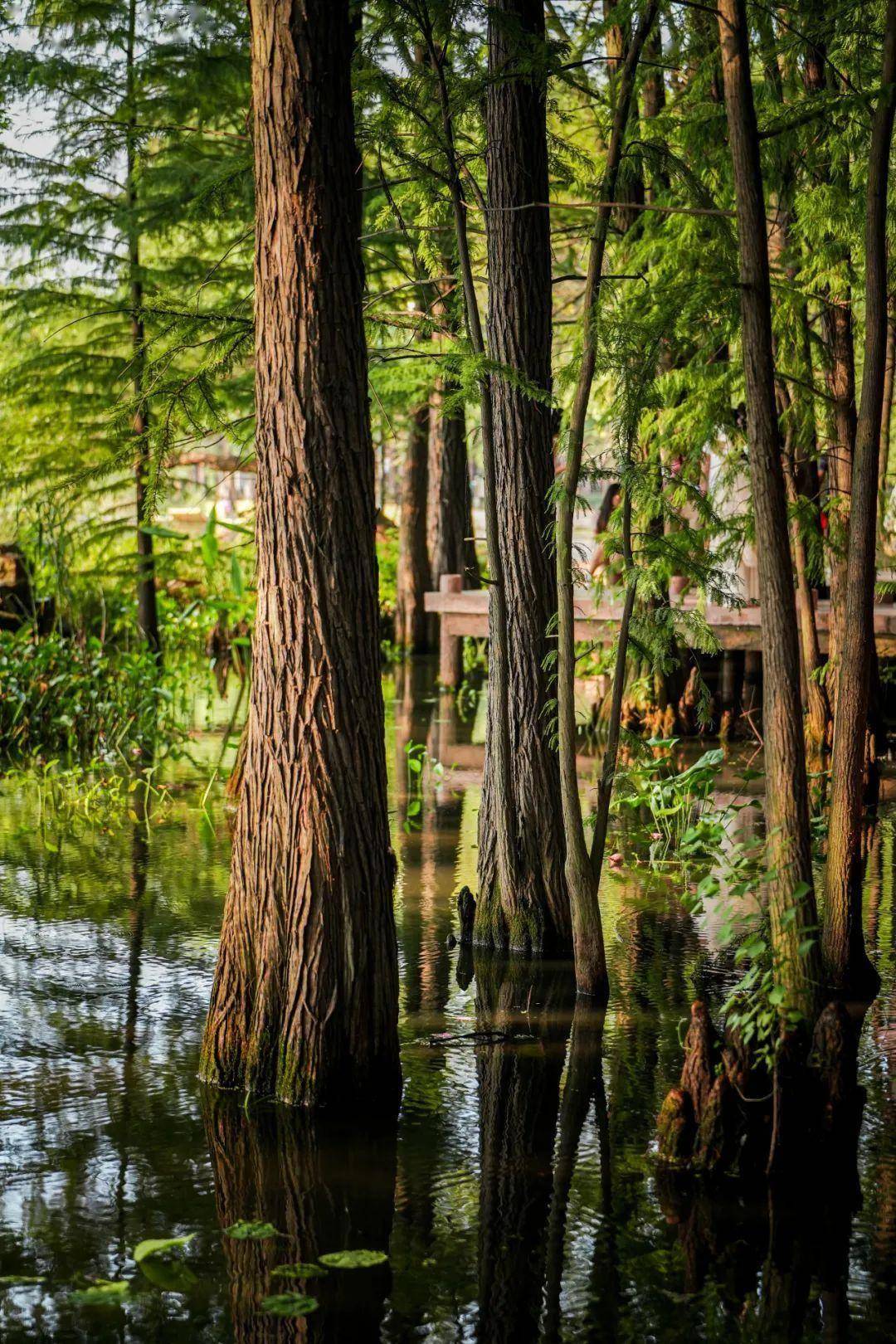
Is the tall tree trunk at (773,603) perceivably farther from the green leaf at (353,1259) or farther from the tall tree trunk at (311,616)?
the green leaf at (353,1259)

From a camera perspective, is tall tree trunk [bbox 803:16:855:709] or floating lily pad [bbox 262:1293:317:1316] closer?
floating lily pad [bbox 262:1293:317:1316]

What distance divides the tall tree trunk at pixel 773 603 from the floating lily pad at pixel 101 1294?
93.4 inches

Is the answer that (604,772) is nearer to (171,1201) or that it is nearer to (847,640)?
(847,640)

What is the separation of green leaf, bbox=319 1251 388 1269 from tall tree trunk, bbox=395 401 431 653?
1936 centimetres

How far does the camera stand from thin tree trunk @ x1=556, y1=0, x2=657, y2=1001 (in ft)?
19.7

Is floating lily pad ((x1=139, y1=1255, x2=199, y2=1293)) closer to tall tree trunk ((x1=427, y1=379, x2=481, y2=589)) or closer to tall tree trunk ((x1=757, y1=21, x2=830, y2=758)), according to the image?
tall tree trunk ((x1=757, y1=21, x2=830, y2=758))

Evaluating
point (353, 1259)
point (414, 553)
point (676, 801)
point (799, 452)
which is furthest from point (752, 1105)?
point (414, 553)

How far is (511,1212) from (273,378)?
2821mm

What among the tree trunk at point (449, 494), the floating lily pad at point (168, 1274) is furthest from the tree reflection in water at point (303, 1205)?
the tree trunk at point (449, 494)

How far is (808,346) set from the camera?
10.1 metres

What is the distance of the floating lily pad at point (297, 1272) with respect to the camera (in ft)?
12.6

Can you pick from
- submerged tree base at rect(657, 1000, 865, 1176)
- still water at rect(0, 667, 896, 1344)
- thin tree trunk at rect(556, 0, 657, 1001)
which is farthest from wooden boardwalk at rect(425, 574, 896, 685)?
submerged tree base at rect(657, 1000, 865, 1176)

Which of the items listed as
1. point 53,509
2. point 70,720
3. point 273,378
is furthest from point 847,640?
point 53,509

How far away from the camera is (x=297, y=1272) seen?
12.6 ft
